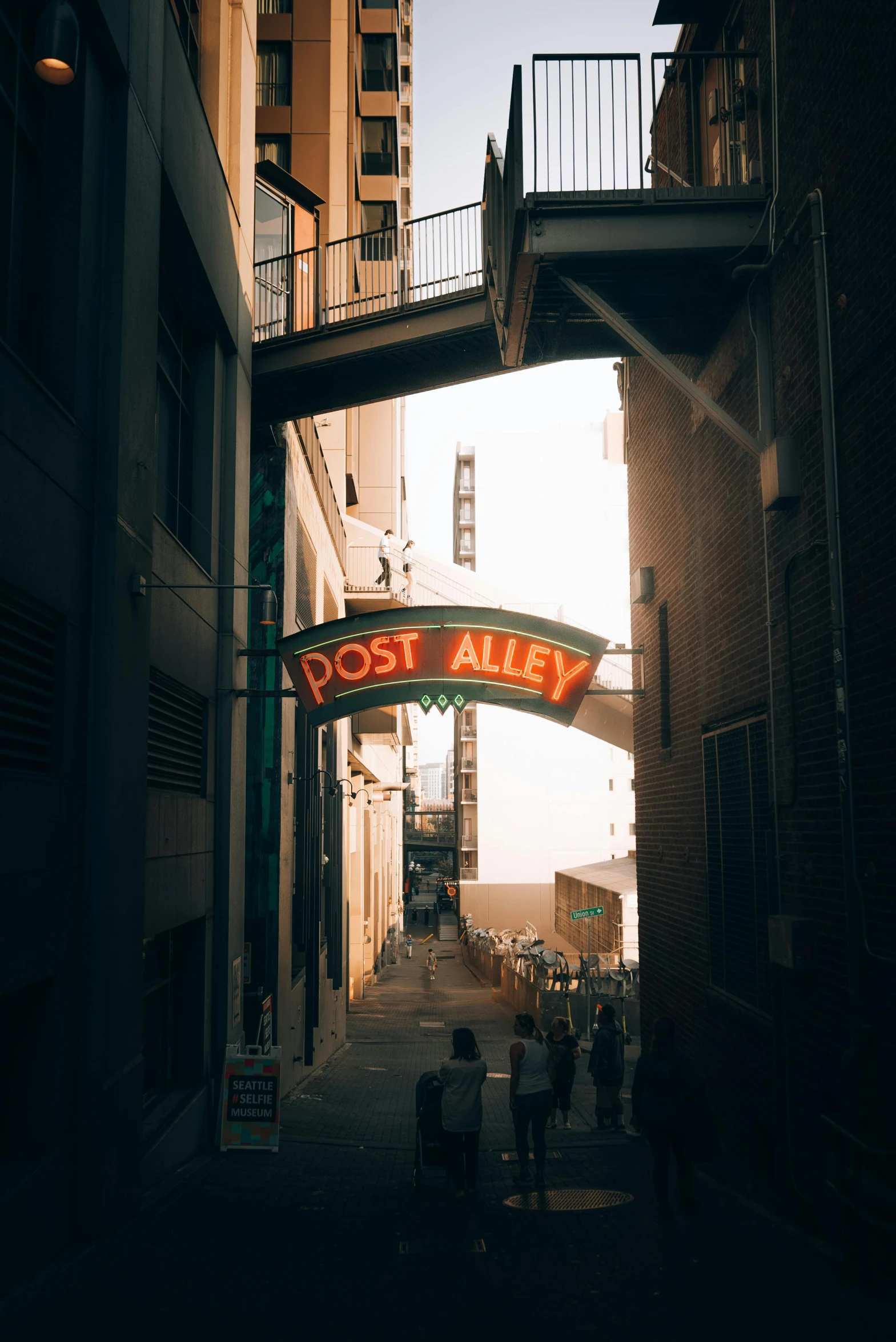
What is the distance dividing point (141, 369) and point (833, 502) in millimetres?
5427

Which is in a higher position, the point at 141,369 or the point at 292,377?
the point at 292,377

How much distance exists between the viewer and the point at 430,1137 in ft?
31.6

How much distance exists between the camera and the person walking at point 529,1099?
9.68 m

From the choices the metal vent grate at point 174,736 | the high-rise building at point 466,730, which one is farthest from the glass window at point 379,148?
the metal vent grate at point 174,736

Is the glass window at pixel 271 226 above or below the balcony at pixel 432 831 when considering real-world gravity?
above

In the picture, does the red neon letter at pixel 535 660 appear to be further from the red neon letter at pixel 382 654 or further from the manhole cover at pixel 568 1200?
the manhole cover at pixel 568 1200

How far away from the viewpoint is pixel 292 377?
625 inches

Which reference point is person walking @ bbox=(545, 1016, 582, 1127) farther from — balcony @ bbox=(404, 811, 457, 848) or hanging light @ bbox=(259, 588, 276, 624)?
balcony @ bbox=(404, 811, 457, 848)

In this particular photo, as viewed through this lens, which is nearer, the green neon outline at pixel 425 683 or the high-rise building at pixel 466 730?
the green neon outline at pixel 425 683

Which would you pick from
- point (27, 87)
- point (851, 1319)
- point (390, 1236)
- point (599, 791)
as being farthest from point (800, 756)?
point (599, 791)

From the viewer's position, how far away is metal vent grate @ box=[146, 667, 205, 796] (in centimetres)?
1027

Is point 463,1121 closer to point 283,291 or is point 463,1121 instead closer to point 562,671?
point 562,671

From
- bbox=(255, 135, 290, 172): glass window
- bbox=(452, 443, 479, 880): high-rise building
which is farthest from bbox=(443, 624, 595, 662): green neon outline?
bbox=(452, 443, 479, 880): high-rise building

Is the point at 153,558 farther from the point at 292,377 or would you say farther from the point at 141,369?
the point at 292,377
